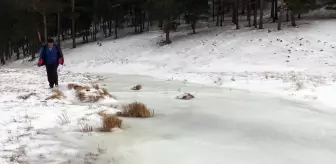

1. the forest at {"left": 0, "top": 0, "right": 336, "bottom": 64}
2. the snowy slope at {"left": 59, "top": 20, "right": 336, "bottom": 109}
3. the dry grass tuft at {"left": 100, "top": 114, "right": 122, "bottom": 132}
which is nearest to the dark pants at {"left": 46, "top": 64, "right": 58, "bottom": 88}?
the dry grass tuft at {"left": 100, "top": 114, "right": 122, "bottom": 132}

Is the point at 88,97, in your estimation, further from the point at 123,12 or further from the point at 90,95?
the point at 123,12

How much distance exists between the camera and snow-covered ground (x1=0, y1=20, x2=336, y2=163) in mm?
6090

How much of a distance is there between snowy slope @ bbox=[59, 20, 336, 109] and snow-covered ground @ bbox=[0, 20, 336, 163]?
40 mm

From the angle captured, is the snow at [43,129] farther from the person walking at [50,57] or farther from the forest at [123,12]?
the forest at [123,12]

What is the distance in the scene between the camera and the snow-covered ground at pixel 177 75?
6.09m

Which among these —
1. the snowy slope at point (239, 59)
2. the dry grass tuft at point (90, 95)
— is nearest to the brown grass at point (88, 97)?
the dry grass tuft at point (90, 95)

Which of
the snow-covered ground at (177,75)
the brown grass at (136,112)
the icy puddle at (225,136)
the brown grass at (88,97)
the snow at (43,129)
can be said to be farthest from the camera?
the brown grass at (88,97)

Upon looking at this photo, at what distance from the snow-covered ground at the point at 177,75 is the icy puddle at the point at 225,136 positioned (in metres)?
0.12

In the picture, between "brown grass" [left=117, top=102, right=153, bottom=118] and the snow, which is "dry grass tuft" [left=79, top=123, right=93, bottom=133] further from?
"brown grass" [left=117, top=102, right=153, bottom=118]

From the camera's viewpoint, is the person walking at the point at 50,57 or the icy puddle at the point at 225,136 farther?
the person walking at the point at 50,57

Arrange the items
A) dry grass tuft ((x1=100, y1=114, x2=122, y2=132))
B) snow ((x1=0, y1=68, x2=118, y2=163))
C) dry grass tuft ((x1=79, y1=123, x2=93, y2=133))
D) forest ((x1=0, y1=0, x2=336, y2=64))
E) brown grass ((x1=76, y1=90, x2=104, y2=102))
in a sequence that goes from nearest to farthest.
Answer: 1. snow ((x1=0, y1=68, x2=118, y2=163))
2. dry grass tuft ((x1=79, y1=123, x2=93, y2=133))
3. dry grass tuft ((x1=100, y1=114, x2=122, y2=132))
4. brown grass ((x1=76, y1=90, x2=104, y2=102))
5. forest ((x1=0, y1=0, x2=336, y2=64))

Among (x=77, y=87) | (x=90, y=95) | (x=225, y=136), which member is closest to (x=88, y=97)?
(x=90, y=95)

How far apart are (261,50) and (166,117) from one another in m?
20.5

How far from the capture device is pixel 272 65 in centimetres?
2336
